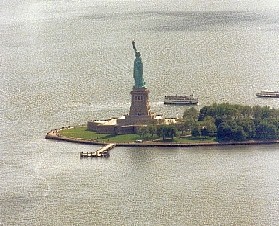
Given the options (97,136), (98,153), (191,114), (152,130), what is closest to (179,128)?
(152,130)

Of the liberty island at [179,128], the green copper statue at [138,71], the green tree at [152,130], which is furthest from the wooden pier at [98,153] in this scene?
the green copper statue at [138,71]

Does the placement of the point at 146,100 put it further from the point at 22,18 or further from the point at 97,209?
the point at 22,18

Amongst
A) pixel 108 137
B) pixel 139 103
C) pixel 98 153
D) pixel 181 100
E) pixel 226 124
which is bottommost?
pixel 98 153

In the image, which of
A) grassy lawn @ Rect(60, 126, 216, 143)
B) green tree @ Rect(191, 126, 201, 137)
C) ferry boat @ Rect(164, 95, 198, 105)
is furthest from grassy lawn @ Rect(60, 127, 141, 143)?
ferry boat @ Rect(164, 95, 198, 105)

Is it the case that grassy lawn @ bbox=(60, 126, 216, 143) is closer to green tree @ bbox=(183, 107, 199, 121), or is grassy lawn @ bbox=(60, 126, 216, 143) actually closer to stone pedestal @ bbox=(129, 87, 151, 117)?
stone pedestal @ bbox=(129, 87, 151, 117)

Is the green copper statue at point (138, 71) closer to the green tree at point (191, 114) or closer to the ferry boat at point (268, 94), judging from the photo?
the green tree at point (191, 114)

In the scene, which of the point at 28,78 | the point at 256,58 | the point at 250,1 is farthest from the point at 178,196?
the point at 250,1

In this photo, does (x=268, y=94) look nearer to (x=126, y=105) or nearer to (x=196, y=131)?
(x=126, y=105)
